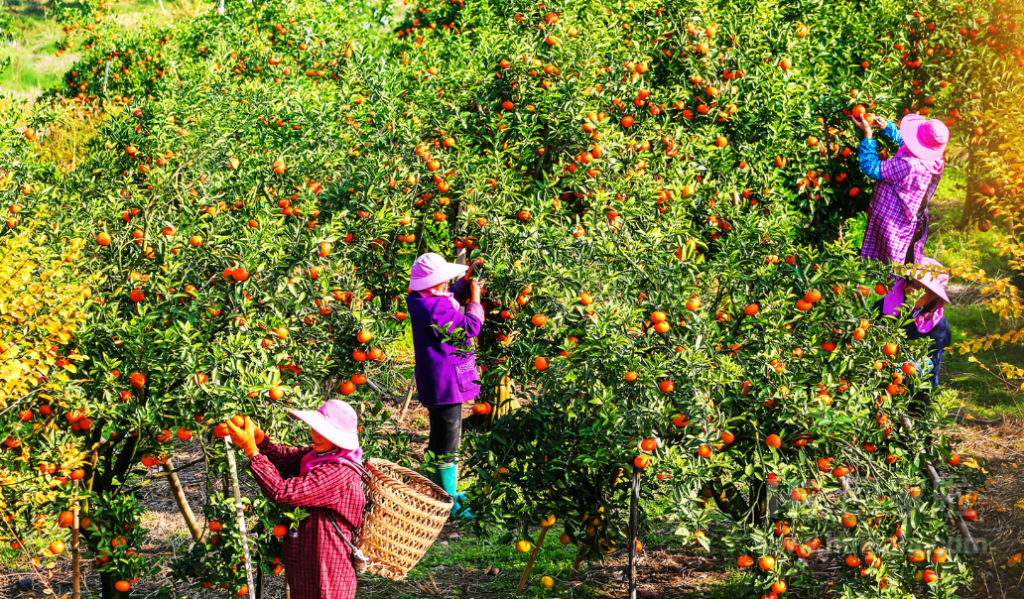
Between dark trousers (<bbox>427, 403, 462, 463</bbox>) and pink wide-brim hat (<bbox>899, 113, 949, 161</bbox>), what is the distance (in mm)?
3389

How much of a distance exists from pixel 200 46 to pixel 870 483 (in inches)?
320

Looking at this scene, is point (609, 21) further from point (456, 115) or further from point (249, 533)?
point (249, 533)

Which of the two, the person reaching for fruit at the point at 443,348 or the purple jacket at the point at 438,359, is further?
the purple jacket at the point at 438,359

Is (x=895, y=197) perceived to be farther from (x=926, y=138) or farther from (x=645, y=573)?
(x=645, y=573)

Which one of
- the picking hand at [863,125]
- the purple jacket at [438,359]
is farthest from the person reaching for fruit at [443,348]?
the picking hand at [863,125]

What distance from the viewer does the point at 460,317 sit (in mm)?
4961

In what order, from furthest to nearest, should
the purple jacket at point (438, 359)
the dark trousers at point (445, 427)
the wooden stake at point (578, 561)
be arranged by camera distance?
the dark trousers at point (445, 427) → the purple jacket at point (438, 359) → the wooden stake at point (578, 561)

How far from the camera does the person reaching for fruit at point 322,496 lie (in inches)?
142

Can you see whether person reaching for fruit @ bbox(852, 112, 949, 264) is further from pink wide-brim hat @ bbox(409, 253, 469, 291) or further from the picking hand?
pink wide-brim hat @ bbox(409, 253, 469, 291)

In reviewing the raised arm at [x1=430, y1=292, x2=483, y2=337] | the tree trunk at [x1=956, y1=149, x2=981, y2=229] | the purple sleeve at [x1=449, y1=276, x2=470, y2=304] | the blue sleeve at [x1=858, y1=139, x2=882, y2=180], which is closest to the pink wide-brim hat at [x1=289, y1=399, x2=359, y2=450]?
the raised arm at [x1=430, y1=292, x2=483, y2=337]

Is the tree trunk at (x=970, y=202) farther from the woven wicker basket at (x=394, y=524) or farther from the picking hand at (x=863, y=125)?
the woven wicker basket at (x=394, y=524)

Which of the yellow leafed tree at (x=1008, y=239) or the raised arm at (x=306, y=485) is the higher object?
the yellow leafed tree at (x=1008, y=239)

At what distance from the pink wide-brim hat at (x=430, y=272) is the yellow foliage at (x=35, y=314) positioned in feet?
6.07

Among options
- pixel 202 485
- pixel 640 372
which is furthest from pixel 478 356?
pixel 202 485
